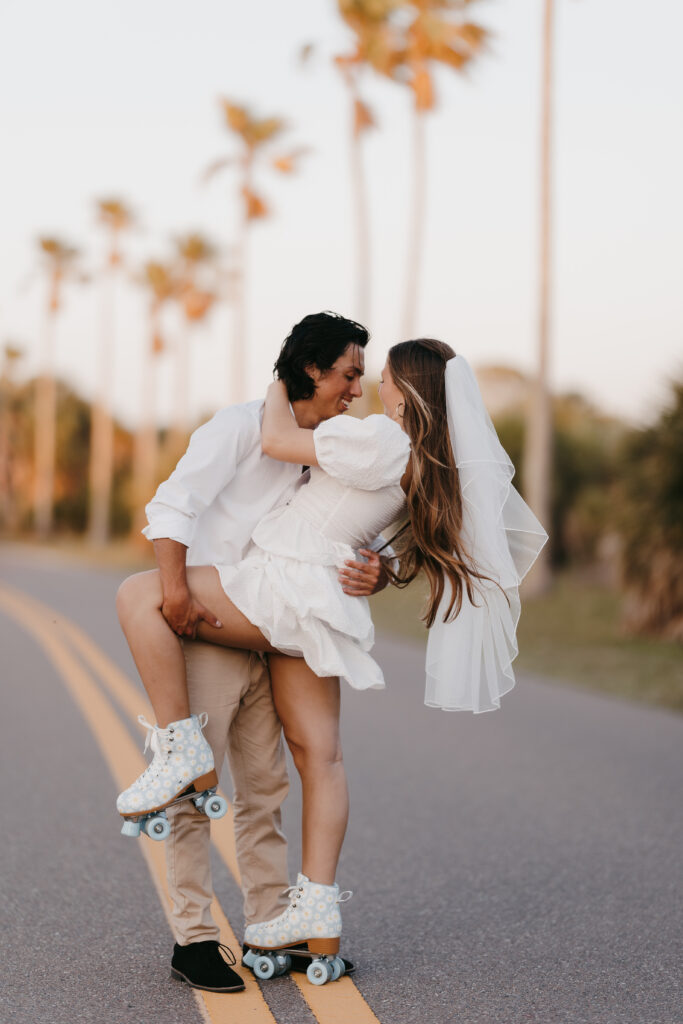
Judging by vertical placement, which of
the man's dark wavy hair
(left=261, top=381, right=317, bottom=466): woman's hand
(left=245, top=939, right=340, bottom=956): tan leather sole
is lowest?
(left=245, top=939, right=340, bottom=956): tan leather sole

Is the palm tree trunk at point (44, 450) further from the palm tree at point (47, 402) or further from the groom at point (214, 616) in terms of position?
the groom at point (214, 616)

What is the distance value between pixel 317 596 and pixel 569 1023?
1416mm

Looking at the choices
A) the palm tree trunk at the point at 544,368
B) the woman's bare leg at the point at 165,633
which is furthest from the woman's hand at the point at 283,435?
the palm tree trunk at the point at 544,368

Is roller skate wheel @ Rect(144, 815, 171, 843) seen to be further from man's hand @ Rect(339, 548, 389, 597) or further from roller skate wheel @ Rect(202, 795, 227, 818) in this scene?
man's hand @ Rect(339, 548, 389, 597)

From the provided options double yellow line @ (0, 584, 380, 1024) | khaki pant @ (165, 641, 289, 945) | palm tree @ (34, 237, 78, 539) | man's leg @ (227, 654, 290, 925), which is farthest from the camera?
palm tree @ (34, 237, 78, 539)

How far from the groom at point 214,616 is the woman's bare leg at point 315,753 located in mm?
110

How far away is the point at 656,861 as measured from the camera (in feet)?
18.7

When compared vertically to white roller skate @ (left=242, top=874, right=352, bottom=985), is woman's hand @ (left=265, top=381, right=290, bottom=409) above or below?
above

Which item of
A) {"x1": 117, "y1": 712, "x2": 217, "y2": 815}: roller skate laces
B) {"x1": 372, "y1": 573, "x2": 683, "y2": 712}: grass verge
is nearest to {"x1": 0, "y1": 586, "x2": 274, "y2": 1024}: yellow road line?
{"x1": 117, "y1": 712, "x2": 217, "y2": 815}: roller skate laces

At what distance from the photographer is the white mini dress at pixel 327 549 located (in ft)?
12.9

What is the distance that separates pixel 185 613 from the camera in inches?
156

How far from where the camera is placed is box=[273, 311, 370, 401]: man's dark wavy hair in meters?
4.06

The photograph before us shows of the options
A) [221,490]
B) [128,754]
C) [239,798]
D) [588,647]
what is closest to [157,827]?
[239,798]

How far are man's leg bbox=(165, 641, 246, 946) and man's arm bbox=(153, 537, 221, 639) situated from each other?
16cm
